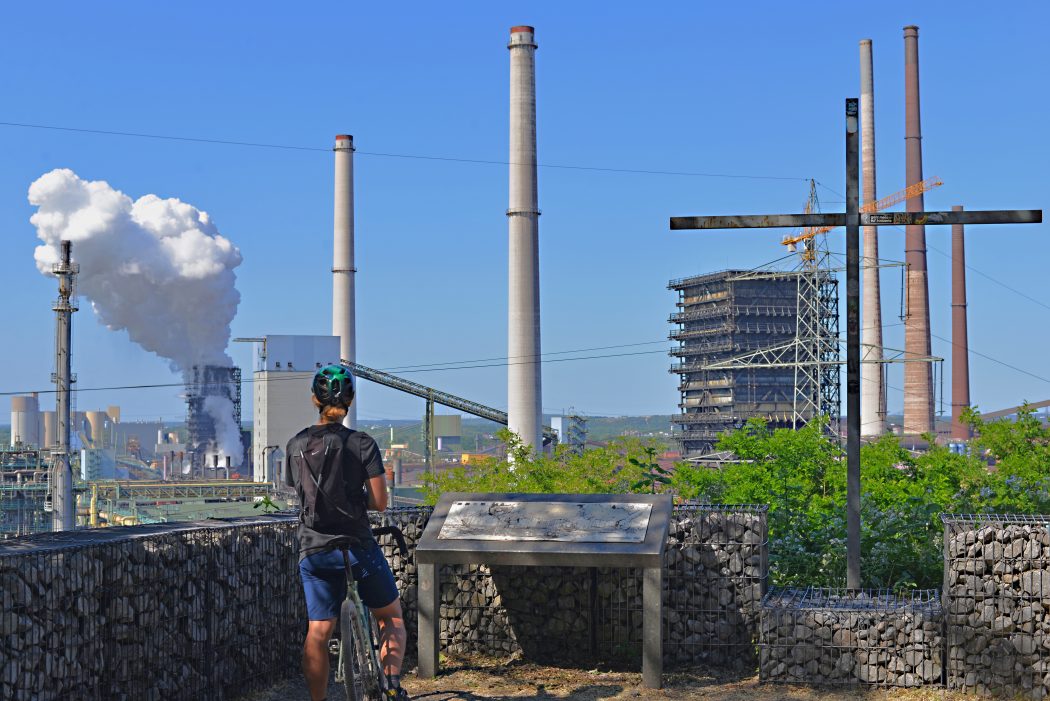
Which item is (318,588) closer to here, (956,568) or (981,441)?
(956,568)

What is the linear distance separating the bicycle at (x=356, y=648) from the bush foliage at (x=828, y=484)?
4518 mm

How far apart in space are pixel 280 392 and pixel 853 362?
335 feet

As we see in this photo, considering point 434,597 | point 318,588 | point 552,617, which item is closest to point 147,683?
point 318,588

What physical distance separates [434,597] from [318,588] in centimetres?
276

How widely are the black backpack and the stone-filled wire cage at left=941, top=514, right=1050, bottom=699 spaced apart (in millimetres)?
4264

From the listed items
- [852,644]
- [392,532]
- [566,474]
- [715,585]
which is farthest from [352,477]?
[566,474]

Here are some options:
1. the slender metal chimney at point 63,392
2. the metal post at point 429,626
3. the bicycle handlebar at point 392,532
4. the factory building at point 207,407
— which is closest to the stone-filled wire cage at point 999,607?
the metal post at point 429,626

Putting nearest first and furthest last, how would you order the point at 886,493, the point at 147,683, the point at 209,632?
the point at 147,683 → the point at 209,632 → the point at 886,493

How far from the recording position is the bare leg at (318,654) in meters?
6.69

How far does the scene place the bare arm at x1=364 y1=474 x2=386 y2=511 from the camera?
652 cm

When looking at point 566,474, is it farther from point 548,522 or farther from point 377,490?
point 377,490

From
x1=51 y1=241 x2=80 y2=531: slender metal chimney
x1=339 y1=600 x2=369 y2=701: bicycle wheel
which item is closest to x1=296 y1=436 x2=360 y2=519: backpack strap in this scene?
x1=339 y1=600 x2=369 y2=701: bicycle wheel

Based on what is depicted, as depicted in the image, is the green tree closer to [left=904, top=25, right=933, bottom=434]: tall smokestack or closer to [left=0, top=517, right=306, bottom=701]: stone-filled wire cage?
[left=0, top=517, right=306, bottom=701]: stone-filled wire cage

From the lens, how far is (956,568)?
858 centimetres
